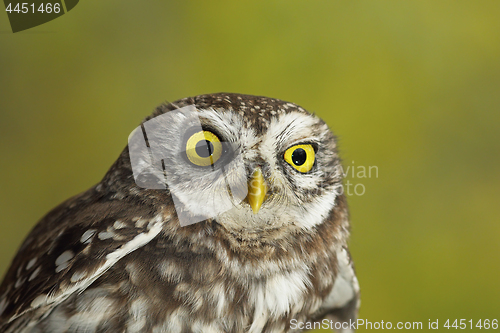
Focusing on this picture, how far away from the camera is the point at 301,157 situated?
A: 1145 mm

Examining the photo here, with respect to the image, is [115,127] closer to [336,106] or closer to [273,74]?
[273,74]

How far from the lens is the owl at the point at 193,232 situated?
3.45 feet

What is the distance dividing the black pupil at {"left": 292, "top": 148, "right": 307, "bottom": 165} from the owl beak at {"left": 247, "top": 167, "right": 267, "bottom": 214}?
143 mm

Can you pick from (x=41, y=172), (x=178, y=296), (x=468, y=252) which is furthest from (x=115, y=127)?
(x=468, y=252)

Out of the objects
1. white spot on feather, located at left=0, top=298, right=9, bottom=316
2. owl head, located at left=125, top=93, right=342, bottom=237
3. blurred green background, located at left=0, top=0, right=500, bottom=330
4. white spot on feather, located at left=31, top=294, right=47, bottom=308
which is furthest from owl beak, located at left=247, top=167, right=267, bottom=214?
blurred green background, located at left=0, top=0, right=500, bottom=330

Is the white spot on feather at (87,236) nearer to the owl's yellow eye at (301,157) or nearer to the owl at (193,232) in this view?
the owl at (193,232)

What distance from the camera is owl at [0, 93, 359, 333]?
1.05m

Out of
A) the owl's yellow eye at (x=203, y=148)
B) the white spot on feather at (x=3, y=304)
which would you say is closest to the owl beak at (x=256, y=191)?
the owl's yellow eye at (x=203, y=148)

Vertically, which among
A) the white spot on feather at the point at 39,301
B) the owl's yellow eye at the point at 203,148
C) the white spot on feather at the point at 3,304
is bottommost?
the white spot on feather at the point at 3,304

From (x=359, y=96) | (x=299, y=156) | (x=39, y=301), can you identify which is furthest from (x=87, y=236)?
(x=359, y=96)

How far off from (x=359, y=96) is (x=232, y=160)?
130 centimetres

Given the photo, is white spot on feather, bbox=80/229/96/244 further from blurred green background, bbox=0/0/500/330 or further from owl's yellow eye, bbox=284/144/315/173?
blurred green background, bbox=0/0/500/330

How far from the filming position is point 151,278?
1074 mm

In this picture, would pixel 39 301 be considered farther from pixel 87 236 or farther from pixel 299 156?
pixel 299 156
